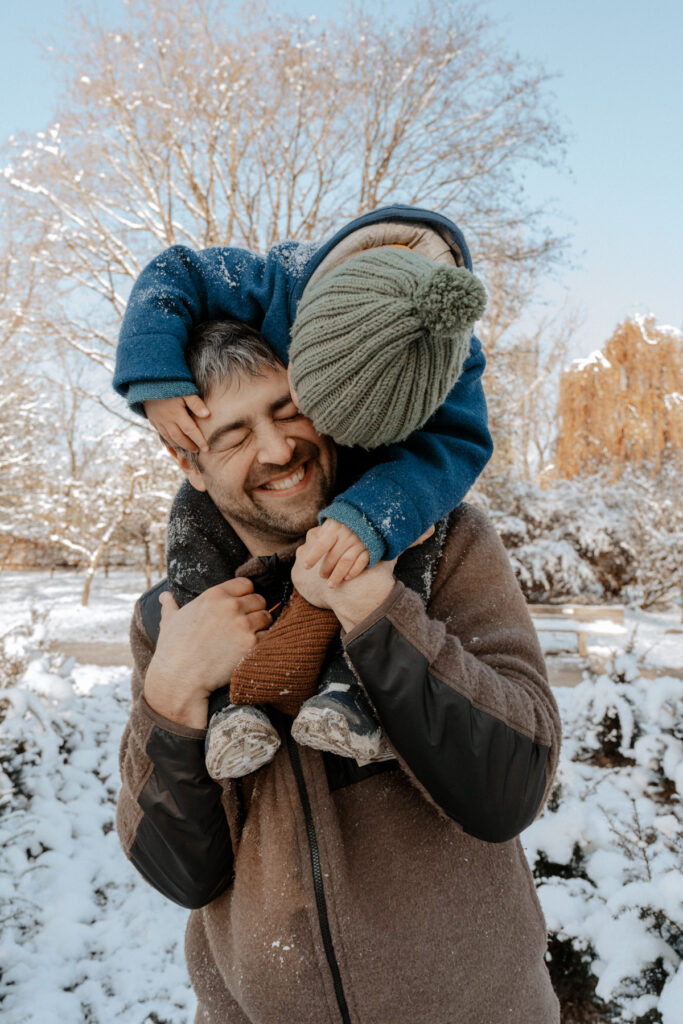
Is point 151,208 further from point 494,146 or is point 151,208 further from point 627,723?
point 627,723

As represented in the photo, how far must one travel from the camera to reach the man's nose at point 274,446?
129cm

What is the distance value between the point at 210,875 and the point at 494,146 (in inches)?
387

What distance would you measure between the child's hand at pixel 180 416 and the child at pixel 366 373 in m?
0.30

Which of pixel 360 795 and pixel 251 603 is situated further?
pixel 251 603

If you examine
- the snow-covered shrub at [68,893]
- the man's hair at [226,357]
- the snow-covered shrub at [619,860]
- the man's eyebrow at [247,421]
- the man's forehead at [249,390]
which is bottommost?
the snow-covered shrub at [68,893]

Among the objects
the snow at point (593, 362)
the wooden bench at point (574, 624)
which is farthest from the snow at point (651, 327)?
the wooden bench at point (574, 624)

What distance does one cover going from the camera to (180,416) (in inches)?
52.5

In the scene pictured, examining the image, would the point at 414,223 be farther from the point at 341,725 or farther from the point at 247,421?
the point at 341,725

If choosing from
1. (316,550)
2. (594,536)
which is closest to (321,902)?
(316,550)

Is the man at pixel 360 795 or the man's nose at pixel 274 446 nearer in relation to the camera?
the man at pixel 360 795

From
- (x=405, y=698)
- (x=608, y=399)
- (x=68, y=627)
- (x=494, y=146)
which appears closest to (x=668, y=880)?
(x=405, y=698)

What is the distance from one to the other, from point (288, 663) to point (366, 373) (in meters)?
0.50

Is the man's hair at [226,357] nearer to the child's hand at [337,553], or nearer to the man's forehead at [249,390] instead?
the man's forehead at [249,390]

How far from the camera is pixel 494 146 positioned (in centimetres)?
882
